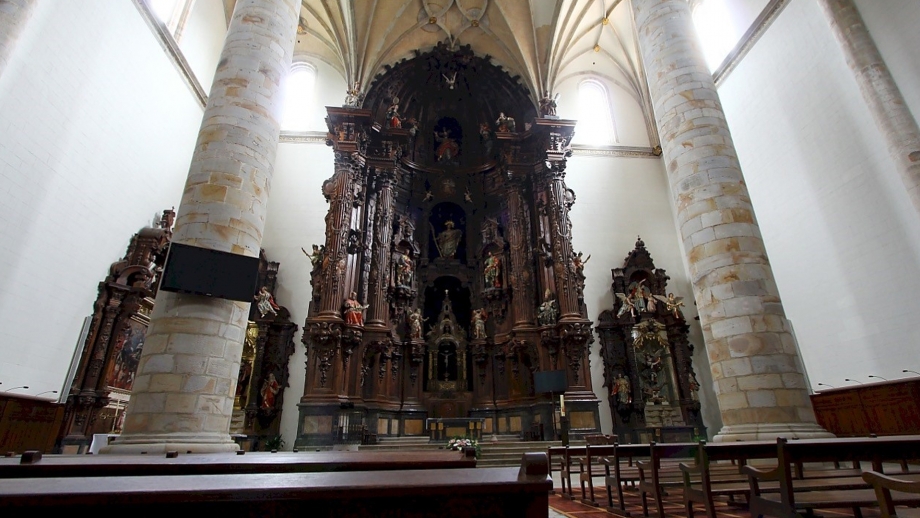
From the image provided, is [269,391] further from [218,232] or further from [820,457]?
[820,457]

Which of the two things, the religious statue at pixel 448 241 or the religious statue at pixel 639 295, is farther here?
the religious statue at pixel 448 241

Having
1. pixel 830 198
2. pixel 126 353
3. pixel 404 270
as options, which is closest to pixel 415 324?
pixel 404 270

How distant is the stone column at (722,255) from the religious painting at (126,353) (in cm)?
1125

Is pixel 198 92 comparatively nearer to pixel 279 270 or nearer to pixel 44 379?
pixel 279 270

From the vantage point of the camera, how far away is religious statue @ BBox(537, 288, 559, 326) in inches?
523

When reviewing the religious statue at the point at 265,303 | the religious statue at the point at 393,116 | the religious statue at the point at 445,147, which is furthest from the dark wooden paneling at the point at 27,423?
the religious statue at the point at 445,147

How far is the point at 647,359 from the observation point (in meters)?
14.0

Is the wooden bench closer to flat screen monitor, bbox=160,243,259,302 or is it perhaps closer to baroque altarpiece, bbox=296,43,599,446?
flat screen monitor, bbox=160,243,259,302

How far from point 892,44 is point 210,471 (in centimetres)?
1348

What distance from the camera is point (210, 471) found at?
8.04 feet

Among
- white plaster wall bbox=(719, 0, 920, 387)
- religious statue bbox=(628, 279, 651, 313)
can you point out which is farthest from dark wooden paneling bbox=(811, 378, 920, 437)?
religious statue bbox=(628, 279, 651, 313)

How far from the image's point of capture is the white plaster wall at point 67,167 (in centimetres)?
832

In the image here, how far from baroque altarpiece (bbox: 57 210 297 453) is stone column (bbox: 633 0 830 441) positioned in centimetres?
1027

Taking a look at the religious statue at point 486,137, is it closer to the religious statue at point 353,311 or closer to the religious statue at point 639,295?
the religious statue at point 639,295
